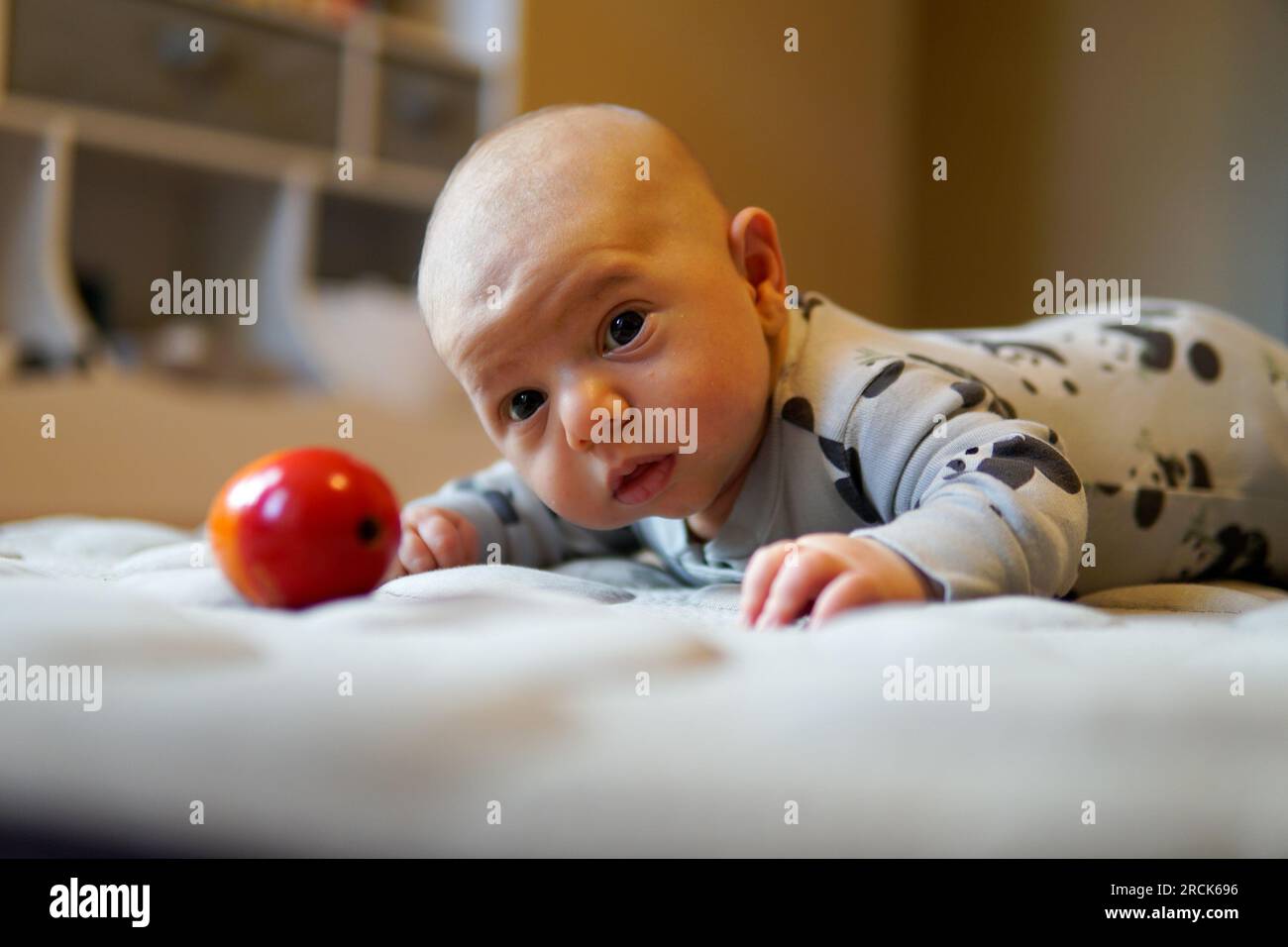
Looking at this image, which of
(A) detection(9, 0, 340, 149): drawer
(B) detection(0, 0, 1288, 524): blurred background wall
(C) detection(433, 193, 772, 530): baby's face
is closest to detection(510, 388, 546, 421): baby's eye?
(C) detection(433, 193, 772, 530): baby's face

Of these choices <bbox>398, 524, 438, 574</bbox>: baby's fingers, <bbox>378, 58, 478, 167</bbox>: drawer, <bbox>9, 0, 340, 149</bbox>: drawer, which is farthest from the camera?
<bbox>378, 58, 478, 167</bbox>: drawer

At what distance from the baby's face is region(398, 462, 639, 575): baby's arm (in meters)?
0.19

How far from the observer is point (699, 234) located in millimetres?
914

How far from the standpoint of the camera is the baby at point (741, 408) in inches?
30.3

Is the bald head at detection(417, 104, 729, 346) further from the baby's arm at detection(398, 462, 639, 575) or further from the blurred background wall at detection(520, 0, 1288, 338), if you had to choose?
the blurred background wall at detection(520, 0, 1288, 338)

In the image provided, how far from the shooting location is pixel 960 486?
0.78 m

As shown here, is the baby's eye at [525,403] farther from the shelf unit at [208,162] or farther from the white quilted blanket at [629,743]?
the shelf unit at [208,162]


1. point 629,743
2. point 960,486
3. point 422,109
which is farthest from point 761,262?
point 422,109

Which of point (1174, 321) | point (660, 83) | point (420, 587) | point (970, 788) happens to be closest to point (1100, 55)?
point (660, 83)

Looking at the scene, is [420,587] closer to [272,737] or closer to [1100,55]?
[272,737]

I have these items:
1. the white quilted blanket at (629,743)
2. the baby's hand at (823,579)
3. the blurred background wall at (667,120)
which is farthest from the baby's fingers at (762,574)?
the blurred background wall at (667,120)

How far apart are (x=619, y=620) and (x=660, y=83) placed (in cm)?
285

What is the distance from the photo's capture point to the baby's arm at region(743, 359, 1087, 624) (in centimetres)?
67
